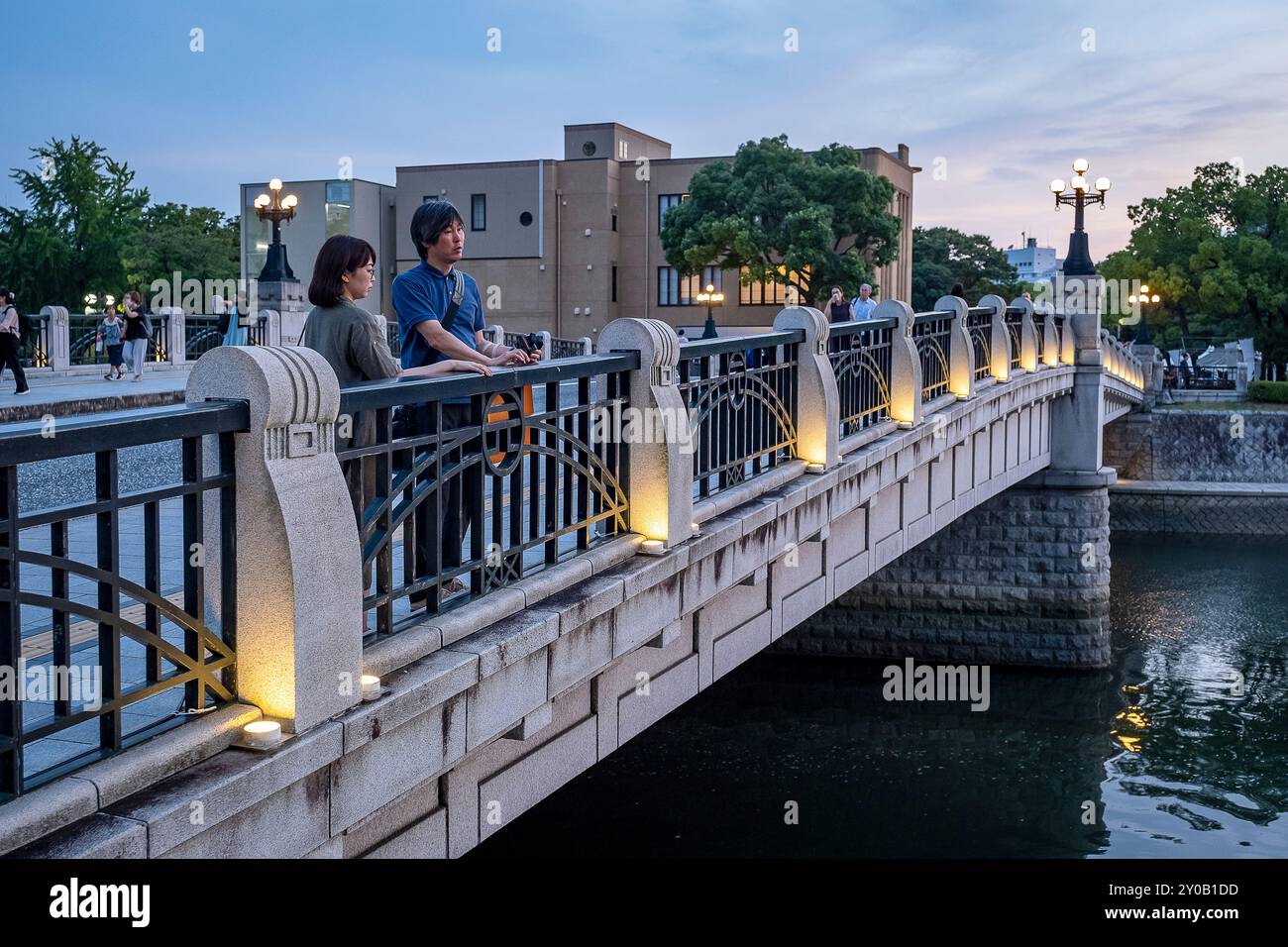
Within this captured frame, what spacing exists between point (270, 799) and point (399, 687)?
73 centimetres

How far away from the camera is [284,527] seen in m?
4.04

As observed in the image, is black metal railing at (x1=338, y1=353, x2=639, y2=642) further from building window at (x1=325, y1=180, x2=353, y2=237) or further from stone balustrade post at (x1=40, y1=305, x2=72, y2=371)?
building window at (x1=325, y1=180, x2=353, y2=237)

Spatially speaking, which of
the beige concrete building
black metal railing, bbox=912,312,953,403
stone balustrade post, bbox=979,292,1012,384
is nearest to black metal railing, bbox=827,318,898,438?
black metal railing, bbox=912,312,953,403

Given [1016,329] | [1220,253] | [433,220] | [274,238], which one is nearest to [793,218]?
[1220,253]

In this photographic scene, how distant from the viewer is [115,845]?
3.40 metres

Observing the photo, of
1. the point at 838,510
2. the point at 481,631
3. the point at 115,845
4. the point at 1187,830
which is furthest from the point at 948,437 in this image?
the point at 115,845

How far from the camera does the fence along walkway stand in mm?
3594

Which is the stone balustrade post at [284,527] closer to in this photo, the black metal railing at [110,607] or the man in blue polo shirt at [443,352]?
the black metal railing at [110,607]

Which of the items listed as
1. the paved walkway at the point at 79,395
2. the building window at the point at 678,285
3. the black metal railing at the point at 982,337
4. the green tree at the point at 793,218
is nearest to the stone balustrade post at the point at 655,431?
the black metal railing at the point at 982,337

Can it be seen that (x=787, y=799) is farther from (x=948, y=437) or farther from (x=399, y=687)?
(x=399, y=687)

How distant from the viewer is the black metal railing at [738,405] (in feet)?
25.8

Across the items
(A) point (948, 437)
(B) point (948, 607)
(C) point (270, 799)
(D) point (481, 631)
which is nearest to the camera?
(C) point (270, 799)

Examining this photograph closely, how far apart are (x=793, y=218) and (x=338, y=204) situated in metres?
23.0

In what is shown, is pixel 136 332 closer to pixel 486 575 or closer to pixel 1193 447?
pixel 486 575
